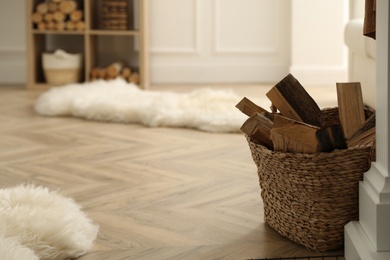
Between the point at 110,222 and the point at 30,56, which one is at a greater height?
the point at 30,56

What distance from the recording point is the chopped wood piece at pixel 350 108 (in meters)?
2.26

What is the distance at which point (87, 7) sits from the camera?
221 inches

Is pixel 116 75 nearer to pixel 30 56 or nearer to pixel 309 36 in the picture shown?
pixel 30 56

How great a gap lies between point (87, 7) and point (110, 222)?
3504 mm

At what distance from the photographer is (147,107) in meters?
4.38

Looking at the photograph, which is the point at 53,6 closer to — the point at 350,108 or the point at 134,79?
the point at 134,79

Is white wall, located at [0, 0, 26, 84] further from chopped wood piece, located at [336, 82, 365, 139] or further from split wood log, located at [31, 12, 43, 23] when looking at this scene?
chopped wood piece, located at [336, 82, 365, 139]

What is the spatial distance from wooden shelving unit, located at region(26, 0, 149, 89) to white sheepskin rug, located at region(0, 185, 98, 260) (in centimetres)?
343

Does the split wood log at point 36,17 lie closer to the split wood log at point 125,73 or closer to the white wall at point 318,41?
the split wood log at point 125,73

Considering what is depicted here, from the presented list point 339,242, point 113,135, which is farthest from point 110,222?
point 113,135

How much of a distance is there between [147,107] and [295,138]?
2.43 m

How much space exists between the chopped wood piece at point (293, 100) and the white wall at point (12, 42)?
420 cm

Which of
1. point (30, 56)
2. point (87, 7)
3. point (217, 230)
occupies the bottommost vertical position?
point (217, 230)

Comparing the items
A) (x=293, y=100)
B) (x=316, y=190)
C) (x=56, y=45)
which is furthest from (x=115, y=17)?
(x=316, y=190)
